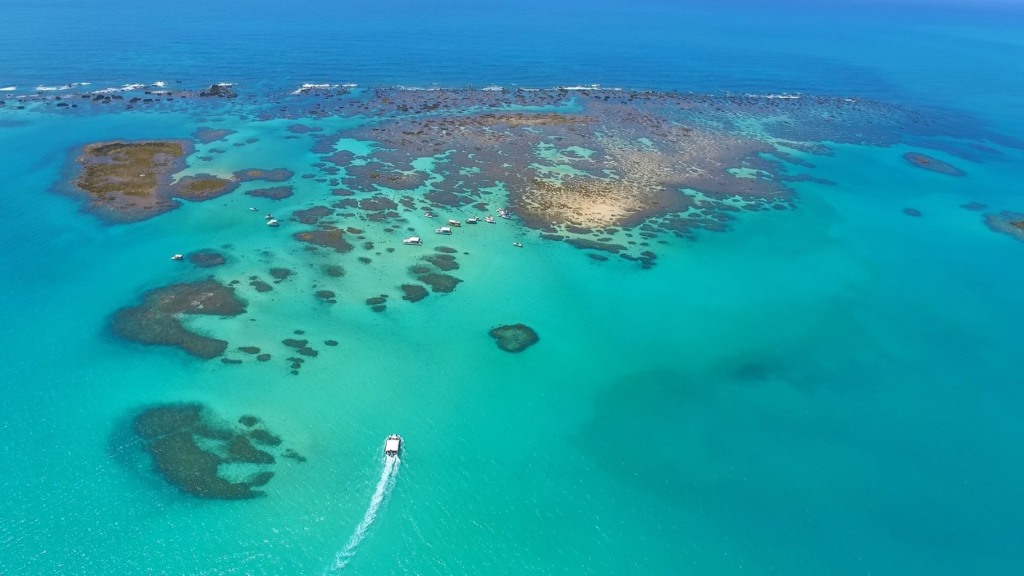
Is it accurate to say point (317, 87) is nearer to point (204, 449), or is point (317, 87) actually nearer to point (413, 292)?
point (413, 292)

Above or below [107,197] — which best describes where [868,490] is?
below

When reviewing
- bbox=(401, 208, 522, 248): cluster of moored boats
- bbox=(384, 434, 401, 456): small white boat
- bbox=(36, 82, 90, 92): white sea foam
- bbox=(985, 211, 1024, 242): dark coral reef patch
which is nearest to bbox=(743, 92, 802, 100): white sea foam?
bbox=(985, 211, 1024, 242): dark coral reef patch

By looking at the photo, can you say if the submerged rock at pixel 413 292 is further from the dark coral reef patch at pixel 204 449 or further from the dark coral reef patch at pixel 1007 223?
the dark coral reef patch at pixel 1007 223

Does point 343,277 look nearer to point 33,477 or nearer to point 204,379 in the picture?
point 204,379

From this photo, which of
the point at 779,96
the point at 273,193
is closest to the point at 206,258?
the point at 273,193

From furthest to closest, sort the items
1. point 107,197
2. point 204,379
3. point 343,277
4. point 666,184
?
point 666,184, point 107,197, point 343,277, point 204,379

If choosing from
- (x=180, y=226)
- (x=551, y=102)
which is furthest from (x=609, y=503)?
(x=551, y=102)

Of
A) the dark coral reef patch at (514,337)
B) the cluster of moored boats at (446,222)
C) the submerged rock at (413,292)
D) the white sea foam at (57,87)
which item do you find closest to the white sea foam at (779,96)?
the cluster of moored boats at (446,222)
